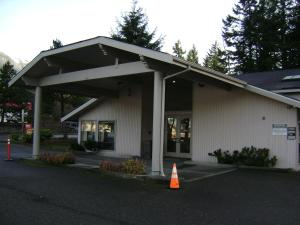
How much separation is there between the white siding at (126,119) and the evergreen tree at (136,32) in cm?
1608

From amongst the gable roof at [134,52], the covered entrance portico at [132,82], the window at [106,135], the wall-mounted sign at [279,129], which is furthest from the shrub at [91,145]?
the wall-mounted sign at [279,129]

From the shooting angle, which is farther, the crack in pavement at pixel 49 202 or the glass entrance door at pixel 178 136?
the glass entrance door at pixel 178 136

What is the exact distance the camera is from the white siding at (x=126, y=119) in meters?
19.1

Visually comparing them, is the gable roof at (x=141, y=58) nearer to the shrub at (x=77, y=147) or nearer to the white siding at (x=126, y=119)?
the white siding at (x=126, y=119)

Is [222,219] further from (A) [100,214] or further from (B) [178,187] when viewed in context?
(B) [178,187]

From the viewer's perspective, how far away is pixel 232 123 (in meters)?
15.7

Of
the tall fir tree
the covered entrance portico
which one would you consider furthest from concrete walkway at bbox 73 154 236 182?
the tall fir tree

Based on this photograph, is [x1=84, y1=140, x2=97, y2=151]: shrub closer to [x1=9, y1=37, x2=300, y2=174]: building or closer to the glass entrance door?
[x1=9, y1=37, x2=300, y2=174]: building

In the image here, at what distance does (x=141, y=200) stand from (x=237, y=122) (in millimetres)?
8307

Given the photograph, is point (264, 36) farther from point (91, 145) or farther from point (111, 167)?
point (111, 167)

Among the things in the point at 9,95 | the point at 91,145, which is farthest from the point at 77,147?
the point at 9,95

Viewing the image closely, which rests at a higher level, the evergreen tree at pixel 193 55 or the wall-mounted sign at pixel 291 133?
the evergreen tree at pixel 193 55

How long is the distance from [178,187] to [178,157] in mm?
8451

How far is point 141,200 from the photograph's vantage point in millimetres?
8422
